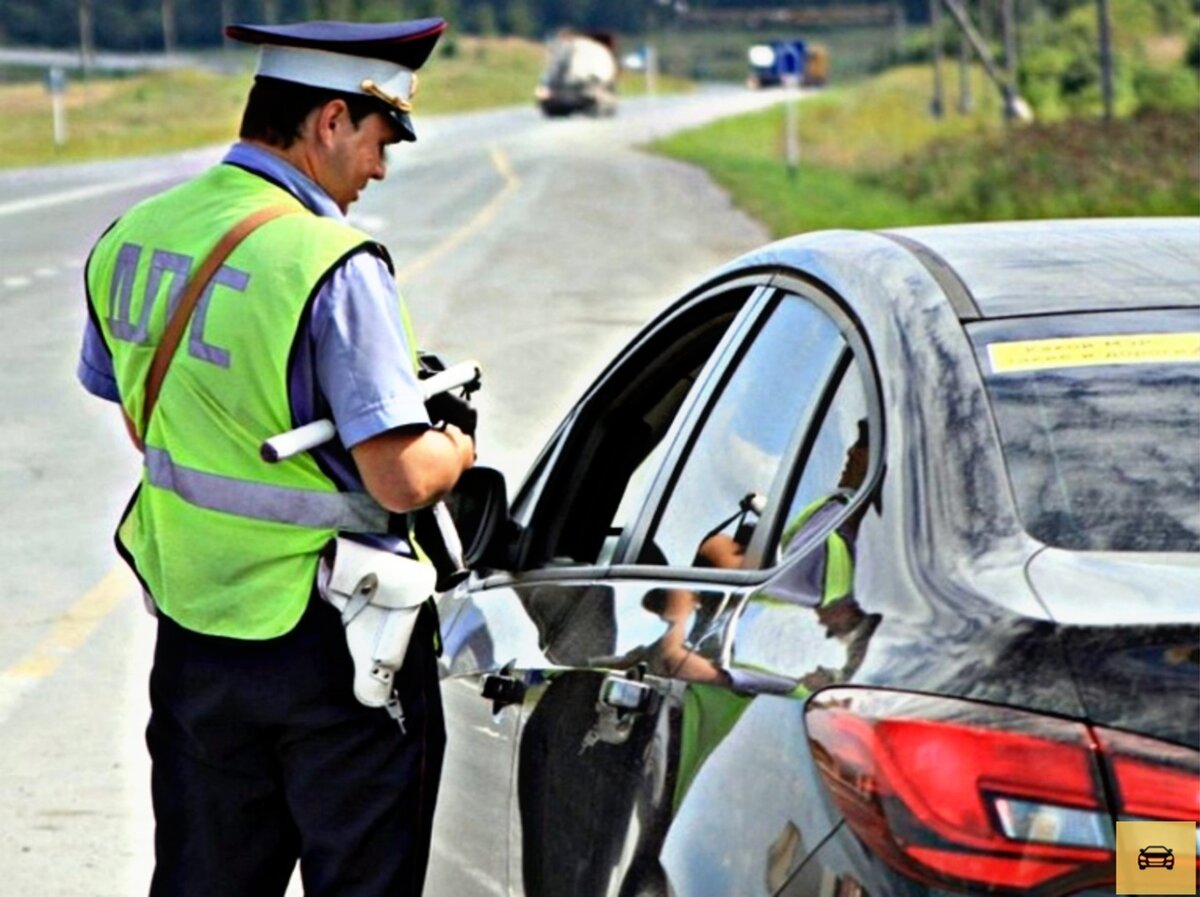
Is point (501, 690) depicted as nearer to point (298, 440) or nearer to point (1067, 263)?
point (298, 440)

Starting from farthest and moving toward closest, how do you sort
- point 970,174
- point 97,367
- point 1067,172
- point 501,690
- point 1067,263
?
point 970,174 → point 1067,172 → point 97,367 → point 501,690 → point 1067,263

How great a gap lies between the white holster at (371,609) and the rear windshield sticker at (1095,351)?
1015mm

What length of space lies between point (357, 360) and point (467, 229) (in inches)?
1224

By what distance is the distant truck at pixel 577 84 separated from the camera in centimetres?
10975

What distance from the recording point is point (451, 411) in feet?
14.2

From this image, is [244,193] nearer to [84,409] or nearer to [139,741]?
[139,741]

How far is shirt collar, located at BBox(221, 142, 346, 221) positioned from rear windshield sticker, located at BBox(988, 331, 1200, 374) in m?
1.22

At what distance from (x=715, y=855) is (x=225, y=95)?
4445 inches

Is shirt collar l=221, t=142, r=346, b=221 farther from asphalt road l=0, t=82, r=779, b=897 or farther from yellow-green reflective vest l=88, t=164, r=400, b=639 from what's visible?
asphalt road l=0, t=82, r=779, b=897

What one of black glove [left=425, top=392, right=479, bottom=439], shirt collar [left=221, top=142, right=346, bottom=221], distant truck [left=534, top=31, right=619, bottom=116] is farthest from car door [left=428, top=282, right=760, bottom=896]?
distant truck [left=534, top=31, right=619, bottom=116]

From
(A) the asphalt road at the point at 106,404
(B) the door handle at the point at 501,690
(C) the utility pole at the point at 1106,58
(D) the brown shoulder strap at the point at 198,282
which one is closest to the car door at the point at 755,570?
(B) the door handle at the point at 501,690

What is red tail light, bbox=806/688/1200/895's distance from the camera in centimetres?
275

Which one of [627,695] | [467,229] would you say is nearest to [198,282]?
[627,695]

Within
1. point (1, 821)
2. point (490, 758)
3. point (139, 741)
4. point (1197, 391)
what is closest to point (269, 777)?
point (490, 758)
